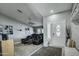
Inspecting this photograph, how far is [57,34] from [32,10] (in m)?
1.18

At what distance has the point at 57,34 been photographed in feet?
7.94

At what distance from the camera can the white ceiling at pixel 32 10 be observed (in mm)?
1900

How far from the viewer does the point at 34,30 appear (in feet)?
7.28

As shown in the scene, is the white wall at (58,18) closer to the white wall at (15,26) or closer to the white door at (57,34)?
the white door at (57,34)

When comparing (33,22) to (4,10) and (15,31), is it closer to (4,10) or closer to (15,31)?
(15,31)

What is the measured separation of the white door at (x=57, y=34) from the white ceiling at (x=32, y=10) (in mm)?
477

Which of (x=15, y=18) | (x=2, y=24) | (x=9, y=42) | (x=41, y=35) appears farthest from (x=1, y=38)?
(x=41, y=35)

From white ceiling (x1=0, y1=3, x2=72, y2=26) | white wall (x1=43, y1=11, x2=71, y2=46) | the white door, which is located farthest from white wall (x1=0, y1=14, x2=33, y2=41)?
the white door

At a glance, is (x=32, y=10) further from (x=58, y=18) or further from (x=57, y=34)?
(x=57, y=34)

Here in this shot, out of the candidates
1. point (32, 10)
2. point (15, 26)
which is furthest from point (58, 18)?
point (15, 26)

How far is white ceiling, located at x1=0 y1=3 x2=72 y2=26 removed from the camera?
6.24 feet

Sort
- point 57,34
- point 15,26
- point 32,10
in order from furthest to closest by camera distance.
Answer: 1. point 57,34
2. point 32,10
3. point 15,26

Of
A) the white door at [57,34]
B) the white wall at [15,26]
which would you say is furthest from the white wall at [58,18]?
the white wall at [15,26]

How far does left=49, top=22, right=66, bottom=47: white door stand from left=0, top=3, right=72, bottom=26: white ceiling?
477 mm
